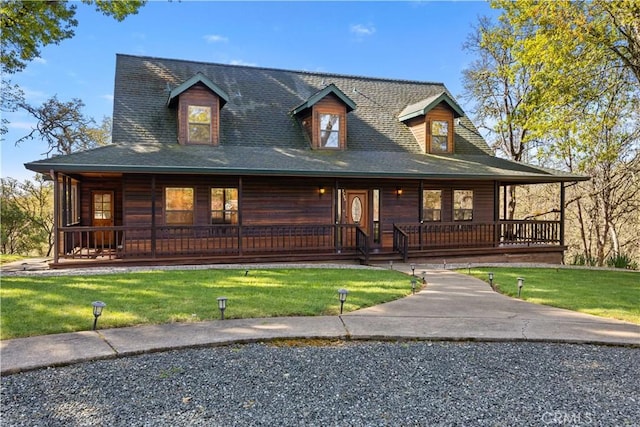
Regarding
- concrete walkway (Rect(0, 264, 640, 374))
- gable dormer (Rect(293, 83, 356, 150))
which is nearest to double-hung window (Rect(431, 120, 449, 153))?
gable dormer (Rect(293, 83, 356, 150))

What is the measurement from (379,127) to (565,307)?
10447mm

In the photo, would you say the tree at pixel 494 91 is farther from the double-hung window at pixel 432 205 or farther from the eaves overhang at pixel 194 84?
the eaves overhang at pixel 194 84

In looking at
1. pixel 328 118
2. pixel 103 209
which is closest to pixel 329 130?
pixel 328 118

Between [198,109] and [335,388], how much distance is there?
37.2 feet

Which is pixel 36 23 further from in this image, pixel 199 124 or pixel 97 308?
pixel 97 308

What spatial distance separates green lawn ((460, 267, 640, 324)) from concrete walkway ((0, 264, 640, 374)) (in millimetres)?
605

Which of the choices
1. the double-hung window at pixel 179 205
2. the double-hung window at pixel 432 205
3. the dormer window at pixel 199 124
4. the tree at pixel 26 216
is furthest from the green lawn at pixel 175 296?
the tree at pixel 26 216

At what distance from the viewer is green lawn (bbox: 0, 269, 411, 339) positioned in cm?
541

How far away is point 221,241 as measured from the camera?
1223 cm

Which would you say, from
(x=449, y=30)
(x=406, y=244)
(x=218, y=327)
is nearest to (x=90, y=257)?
(x=218, y=327)

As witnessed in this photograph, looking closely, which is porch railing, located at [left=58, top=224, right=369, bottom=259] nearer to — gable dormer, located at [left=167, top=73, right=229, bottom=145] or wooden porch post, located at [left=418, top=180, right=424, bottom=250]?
wooden porch post, located at [left=418, top=180, right=424, bottom=250]

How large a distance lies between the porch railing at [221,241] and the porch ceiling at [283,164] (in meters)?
1.71

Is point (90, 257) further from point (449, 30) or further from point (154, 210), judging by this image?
point (449, 30)

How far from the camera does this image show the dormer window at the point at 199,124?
12.9 m
